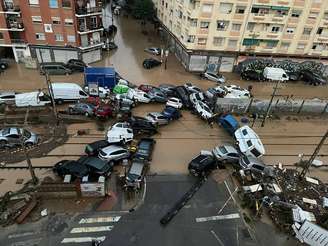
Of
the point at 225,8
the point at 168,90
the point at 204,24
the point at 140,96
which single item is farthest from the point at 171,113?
the point at 225,8

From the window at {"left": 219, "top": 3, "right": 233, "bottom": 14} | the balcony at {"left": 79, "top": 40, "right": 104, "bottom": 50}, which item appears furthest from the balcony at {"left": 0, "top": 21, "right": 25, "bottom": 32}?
the window at {"left": 219, "top": 3, "right": 233, "bottom": 14}

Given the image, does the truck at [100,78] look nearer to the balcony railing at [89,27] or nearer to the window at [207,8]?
the balcony railing at [89,27]

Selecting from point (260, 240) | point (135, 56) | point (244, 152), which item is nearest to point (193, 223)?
point (260, 240)

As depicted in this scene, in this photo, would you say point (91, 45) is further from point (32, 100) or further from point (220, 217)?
Answer: point (220, 217)

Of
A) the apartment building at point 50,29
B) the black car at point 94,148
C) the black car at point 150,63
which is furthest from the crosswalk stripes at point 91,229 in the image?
the black car at point 150,63

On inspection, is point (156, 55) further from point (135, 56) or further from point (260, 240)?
point (260, 240)

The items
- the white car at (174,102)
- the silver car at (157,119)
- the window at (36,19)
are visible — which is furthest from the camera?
the window at (36,19)
